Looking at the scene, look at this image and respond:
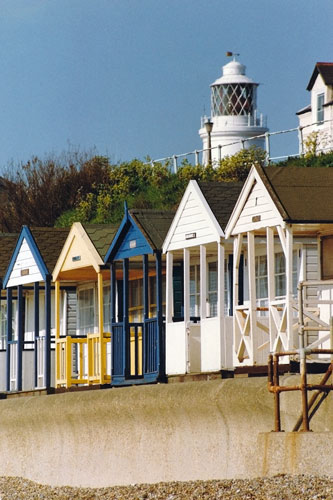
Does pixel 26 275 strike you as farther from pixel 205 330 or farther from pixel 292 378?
pixel 292 378

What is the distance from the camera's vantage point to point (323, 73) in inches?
2633

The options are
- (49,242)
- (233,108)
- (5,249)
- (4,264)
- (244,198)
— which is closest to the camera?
(244,198)

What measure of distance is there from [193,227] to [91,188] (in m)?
33.4

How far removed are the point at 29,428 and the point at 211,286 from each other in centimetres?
406

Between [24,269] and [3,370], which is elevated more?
[24,269]

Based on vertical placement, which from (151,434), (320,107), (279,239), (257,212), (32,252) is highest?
(320,107)

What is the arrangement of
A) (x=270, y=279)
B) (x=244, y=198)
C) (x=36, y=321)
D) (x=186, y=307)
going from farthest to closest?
(x=36, y=321) < (x=186, y=307) < (x=244, y=198) < (x=270, y=279)

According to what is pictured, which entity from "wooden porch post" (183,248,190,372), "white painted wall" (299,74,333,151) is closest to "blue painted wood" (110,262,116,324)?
"wooden porch post" (183,248,190,372)

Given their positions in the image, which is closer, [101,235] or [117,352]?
[117,352]

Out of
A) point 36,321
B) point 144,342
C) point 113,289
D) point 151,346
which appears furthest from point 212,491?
point 36,321

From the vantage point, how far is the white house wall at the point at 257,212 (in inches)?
852

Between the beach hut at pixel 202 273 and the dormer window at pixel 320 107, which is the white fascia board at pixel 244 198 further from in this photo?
the dormer window at pixel 320 107

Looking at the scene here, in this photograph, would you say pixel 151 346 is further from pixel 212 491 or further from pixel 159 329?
pixel 212 491

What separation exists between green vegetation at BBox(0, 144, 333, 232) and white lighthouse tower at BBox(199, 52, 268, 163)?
27975 mm
